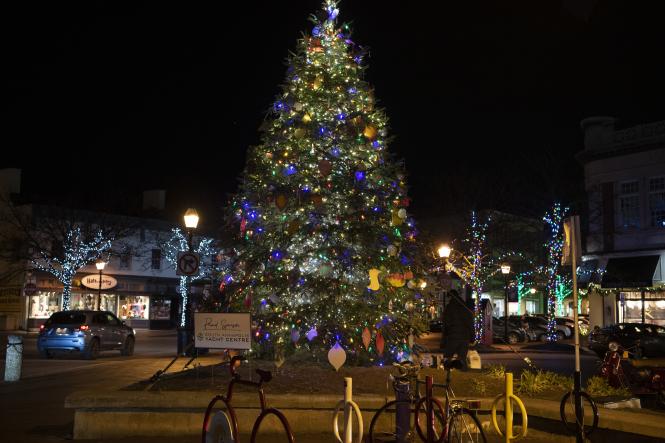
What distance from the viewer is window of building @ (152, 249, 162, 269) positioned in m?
50.8

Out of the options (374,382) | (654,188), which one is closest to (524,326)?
(654,188)

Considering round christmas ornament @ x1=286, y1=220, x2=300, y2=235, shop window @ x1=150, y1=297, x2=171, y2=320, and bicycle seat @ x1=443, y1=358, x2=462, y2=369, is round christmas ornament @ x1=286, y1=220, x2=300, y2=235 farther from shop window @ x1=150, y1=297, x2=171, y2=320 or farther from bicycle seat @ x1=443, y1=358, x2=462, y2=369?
shop window @ x1=150, y1=297, x2=171, y2=320

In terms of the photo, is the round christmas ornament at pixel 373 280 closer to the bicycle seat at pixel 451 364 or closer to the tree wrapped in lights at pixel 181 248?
the bicycle seat at pixel 451 364

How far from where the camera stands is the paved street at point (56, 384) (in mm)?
9984

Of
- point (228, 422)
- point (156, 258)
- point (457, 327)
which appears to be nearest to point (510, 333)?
point (457, 327)

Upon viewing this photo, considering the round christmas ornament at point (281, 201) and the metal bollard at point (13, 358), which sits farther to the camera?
the metal bollard at point (13, 358)

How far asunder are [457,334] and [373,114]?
4981 mm

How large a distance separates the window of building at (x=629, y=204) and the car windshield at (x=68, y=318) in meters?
26.6

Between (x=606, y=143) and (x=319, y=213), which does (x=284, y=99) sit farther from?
(x=606, y=143)

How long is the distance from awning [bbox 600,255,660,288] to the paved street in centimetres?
1078

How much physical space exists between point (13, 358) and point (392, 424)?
10.2 metres

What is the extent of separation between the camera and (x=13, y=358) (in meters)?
15.5

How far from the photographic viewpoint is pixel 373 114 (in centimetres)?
1474

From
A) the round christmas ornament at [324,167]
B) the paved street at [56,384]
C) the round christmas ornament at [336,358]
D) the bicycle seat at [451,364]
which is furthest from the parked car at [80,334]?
the bicycle seat at [451,364]
